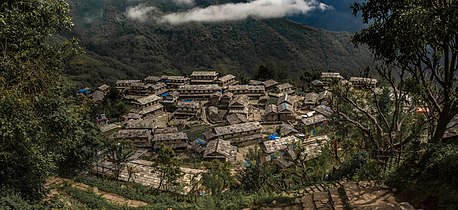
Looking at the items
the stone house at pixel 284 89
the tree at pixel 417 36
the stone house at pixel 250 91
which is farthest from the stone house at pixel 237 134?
the tree at pixel 417 36

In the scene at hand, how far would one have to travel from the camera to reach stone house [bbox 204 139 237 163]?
28406 mm

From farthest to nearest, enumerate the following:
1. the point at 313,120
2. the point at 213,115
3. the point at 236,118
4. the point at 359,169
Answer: the point at 213,115
the point at 236,118
the point at 313,120
the point at 359,169

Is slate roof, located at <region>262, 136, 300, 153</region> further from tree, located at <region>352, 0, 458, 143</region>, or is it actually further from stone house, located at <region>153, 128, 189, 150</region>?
tree, located at <region>352, 0, 458, 143</region>

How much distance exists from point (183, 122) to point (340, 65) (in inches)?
4228

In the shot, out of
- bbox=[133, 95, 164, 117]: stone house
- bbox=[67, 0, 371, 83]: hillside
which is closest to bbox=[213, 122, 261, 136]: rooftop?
bbox=[133, 95, 164, 117]: stone house

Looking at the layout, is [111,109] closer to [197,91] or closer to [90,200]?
[197,91]

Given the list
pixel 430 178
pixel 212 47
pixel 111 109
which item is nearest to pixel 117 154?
pixel 430 178

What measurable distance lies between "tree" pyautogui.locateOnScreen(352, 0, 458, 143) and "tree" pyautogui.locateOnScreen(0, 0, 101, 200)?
8863 millimetres

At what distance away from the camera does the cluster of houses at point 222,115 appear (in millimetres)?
31375

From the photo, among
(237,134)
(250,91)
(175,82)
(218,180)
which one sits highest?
(175,82)

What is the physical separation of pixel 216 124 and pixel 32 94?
1348 inches

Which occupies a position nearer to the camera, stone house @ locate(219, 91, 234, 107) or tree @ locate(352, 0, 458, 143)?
tree @ locate(352, 0, 458, 143)

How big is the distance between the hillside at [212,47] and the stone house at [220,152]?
3537 inches

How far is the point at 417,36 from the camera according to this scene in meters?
7.64
